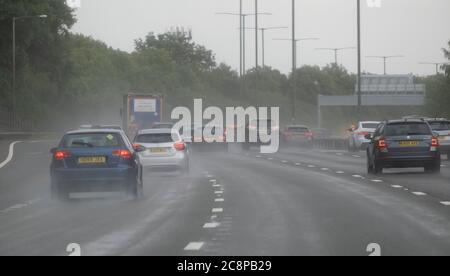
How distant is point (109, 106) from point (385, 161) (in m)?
68.9

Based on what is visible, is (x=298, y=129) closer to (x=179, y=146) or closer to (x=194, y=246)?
(x=179, y=146)

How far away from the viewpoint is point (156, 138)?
31500 mm

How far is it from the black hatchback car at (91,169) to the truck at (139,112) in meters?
38.4

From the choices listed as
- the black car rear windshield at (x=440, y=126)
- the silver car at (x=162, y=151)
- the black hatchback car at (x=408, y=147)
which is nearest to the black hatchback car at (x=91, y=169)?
the silver car at (x=162, y=151)

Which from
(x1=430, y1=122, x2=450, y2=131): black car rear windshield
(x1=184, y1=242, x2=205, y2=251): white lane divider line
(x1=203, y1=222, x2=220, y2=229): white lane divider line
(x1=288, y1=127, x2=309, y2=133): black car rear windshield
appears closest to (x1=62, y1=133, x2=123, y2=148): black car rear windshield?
(x1=203, y1=222, x2=220, y2=229): white lane divider line

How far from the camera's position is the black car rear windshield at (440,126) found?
38.0m

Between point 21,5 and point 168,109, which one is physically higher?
point 21,5

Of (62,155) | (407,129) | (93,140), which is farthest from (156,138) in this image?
(62,155)

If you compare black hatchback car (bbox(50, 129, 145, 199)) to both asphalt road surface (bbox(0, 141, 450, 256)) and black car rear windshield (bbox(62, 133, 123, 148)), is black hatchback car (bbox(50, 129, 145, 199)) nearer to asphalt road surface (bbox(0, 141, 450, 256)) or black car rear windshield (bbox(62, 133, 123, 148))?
black car rear windshield (bbox(62, 133, 123, 148))

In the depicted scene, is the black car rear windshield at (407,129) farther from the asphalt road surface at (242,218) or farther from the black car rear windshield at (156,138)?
the black car rear windshield at (156,138)
